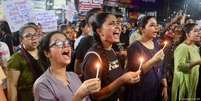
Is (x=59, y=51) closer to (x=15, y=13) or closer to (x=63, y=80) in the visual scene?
(x=63, y=80)

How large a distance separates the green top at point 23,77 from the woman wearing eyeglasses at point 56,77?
0.99 meters

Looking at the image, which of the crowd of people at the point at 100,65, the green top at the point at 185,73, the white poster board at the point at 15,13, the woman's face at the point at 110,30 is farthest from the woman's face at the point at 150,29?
the white poster board at the point at 15,13

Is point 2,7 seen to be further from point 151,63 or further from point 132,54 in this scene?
point 151,63

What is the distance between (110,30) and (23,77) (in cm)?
124

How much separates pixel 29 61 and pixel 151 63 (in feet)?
4.45

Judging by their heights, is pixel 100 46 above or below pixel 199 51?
above

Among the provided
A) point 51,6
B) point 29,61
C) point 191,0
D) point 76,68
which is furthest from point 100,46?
point 191,0

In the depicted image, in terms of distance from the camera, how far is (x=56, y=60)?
10.4 feet

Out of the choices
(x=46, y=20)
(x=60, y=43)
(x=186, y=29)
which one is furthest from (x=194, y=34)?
(x=60, y=43)

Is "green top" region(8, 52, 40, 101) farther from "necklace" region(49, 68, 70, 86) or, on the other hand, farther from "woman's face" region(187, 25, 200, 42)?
"woman's face" region(187, 25, 200, 42)

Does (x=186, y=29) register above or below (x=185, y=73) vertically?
above

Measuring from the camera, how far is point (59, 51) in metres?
3.18

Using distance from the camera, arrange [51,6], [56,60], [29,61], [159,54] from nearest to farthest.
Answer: [56,60] → [159,54] → [29,61] → [51,6]

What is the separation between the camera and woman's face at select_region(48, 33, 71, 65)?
3.15 meters
